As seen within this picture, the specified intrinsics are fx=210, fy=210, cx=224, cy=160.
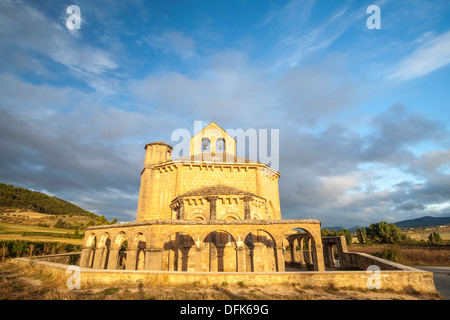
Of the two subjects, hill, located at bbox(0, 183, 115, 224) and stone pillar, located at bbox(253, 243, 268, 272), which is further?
hill, located at bbox(0, 183, 115, 224)

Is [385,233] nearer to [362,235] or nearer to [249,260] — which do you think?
[362,235]

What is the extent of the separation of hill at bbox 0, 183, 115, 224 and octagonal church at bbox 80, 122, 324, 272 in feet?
198

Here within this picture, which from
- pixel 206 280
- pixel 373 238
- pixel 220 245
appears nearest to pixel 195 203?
pixel 220 245

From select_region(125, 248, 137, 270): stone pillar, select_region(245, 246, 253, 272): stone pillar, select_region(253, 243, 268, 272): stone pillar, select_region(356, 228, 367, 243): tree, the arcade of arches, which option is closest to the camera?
the arcade of arches

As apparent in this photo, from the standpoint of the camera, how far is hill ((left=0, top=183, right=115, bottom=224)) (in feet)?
211

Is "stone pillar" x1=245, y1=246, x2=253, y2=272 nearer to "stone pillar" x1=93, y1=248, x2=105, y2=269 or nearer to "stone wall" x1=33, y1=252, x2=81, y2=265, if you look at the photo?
"stone pillar" x1=93, y1=248, x2=105, y2=269

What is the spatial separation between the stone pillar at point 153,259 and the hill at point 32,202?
218 ft

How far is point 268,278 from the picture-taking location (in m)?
9.73

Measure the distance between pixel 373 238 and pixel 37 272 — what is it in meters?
51.9

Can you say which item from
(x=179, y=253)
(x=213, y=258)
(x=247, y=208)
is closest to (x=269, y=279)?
(x=213, y=258)

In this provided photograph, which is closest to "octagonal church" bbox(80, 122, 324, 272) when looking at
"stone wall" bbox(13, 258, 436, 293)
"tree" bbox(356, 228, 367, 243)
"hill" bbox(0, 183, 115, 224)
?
"stone wall" bbox(13, 258, 436, 293)

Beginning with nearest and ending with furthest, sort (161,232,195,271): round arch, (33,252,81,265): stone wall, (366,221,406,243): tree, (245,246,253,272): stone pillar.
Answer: (245,246,253,272): stone pillar → (161,232,195,271): round arch → (33,252,81,265): stone wall → (366,221,406,243): tree

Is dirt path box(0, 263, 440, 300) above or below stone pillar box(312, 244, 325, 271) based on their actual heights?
below
